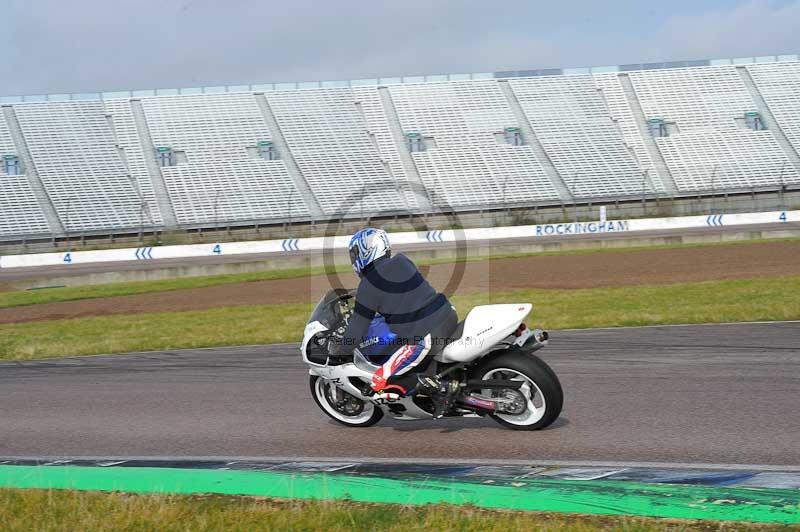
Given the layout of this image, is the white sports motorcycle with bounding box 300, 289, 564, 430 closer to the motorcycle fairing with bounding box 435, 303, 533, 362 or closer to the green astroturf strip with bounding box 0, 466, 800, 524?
the motorcycle fairing with bounding box 435, 303, 533, 362

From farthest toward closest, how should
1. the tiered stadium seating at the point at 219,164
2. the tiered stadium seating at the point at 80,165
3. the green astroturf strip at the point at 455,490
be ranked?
the tiered stadium seating at the point at 219,164, the tiered stadium seating at the point at 80,165, the green astroturf strip at the point at 455,490

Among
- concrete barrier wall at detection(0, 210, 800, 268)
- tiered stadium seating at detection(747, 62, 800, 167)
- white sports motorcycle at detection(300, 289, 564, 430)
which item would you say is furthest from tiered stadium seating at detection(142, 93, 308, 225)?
white sports motorcycle at detection(300, 289, 564, 430)

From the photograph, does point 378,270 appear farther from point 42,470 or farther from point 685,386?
point 685,386

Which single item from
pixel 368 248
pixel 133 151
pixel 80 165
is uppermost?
pixel 133 151

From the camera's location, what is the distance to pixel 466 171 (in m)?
56.8

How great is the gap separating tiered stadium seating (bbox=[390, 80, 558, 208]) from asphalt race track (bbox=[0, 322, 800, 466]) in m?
41.5

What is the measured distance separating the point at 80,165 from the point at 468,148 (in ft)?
78.8

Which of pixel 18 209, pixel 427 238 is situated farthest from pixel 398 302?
pixel 18 209

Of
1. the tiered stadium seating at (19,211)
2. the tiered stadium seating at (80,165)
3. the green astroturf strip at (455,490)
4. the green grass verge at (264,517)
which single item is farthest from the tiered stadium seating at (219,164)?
the green grass verge at (264,517)

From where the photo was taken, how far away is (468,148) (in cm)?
5894

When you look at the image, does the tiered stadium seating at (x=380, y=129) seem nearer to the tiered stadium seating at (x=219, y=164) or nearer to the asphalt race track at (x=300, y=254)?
the tiered stadium seating at (x=219, y=164)

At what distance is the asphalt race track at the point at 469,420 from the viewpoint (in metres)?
6.62

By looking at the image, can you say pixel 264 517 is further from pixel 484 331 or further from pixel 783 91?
pixel 783 91

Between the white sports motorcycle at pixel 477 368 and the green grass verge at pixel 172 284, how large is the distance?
830 inches
